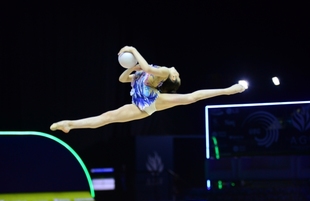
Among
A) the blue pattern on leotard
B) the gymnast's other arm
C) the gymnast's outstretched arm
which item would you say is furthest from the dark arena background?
the gymnast's other arm

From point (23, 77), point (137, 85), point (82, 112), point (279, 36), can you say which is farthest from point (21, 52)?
point (137, 85)

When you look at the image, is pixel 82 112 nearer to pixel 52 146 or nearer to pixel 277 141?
pixel 52 146

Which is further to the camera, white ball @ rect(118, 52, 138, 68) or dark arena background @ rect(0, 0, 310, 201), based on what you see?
dark arena background @ rect(0, 0, 310, 201)

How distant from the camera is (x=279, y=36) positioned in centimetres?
648

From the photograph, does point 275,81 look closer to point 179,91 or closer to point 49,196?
point 179,91

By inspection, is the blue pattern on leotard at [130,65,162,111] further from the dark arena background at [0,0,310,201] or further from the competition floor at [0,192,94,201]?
the competition floor at [0,192,94,201]

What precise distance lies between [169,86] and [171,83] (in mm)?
30

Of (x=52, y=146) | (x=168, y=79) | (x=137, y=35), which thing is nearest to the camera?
(x=168, y=79)

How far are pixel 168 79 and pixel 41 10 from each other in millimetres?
3316

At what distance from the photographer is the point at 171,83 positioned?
3549 mm

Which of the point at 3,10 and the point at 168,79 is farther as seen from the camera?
the point at 3,10

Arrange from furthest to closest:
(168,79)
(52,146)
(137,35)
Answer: (137,35), (52,146), (168,79)

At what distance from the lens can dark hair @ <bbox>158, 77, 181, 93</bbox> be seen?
354 centimetres

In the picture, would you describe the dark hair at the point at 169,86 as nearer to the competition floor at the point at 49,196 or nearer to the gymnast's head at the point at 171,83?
the gymnast's head at the point at 171,83
